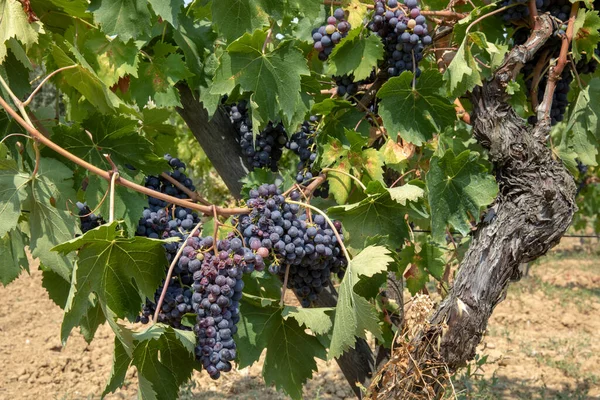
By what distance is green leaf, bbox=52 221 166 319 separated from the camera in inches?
72.6

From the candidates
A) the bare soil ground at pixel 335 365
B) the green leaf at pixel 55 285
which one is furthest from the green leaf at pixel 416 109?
the bare soil ground at pixel 335 365

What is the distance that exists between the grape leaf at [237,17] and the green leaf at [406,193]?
645 millimetres

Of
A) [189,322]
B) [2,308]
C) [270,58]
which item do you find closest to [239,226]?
[189,322]

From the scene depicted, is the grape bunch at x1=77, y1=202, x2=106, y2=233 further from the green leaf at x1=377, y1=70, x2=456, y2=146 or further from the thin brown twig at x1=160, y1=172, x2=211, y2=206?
the green leaf at x1=377, y1=70, x2=456, y2=146

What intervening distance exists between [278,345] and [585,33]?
1442mm

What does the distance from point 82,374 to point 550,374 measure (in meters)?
3.38

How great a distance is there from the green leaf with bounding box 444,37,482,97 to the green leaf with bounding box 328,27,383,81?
0.24m

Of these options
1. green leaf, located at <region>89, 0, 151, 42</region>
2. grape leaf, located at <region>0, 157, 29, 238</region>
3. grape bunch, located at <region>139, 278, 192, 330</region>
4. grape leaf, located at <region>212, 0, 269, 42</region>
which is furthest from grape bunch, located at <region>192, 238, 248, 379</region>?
green leaf, located at <region>89, 0, 151, 42</region>

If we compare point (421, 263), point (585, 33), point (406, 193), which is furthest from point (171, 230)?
point (585, 33)

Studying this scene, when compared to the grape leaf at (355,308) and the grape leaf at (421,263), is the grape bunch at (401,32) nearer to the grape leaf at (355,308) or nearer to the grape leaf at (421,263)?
the grape leaf at (355,308)

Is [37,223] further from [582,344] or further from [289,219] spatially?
[582,344]

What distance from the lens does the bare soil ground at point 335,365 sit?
15.8 feet

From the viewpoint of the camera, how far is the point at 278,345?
2.33 meters

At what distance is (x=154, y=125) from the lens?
2.76 m
